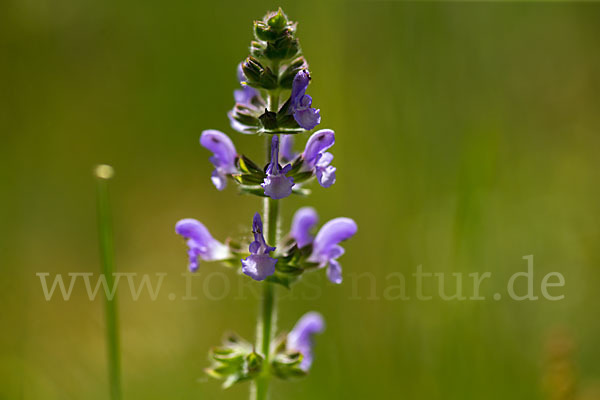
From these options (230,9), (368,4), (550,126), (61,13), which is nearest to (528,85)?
(550,126)

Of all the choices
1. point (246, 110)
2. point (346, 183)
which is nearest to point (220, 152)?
point (246, 110)

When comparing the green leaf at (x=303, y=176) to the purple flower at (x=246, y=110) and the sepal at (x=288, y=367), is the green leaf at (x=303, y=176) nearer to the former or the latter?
the purple flower at (x=246, y=110)

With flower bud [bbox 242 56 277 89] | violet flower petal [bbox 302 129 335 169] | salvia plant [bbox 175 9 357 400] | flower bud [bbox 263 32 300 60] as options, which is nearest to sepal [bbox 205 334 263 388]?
salvia plant [bbox 175 9 357 400]

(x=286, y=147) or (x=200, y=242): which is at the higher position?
(x=286, y=147)

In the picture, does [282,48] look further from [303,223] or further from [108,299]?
[108,299]

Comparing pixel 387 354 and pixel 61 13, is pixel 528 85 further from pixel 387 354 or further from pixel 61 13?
pixel 61 13

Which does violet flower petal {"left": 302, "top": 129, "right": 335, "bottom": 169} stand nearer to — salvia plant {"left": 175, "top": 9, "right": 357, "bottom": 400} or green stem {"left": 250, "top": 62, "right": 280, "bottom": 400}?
salvia plant {"left": 175, "top": 9, "right": 357, "bottom": 400}
